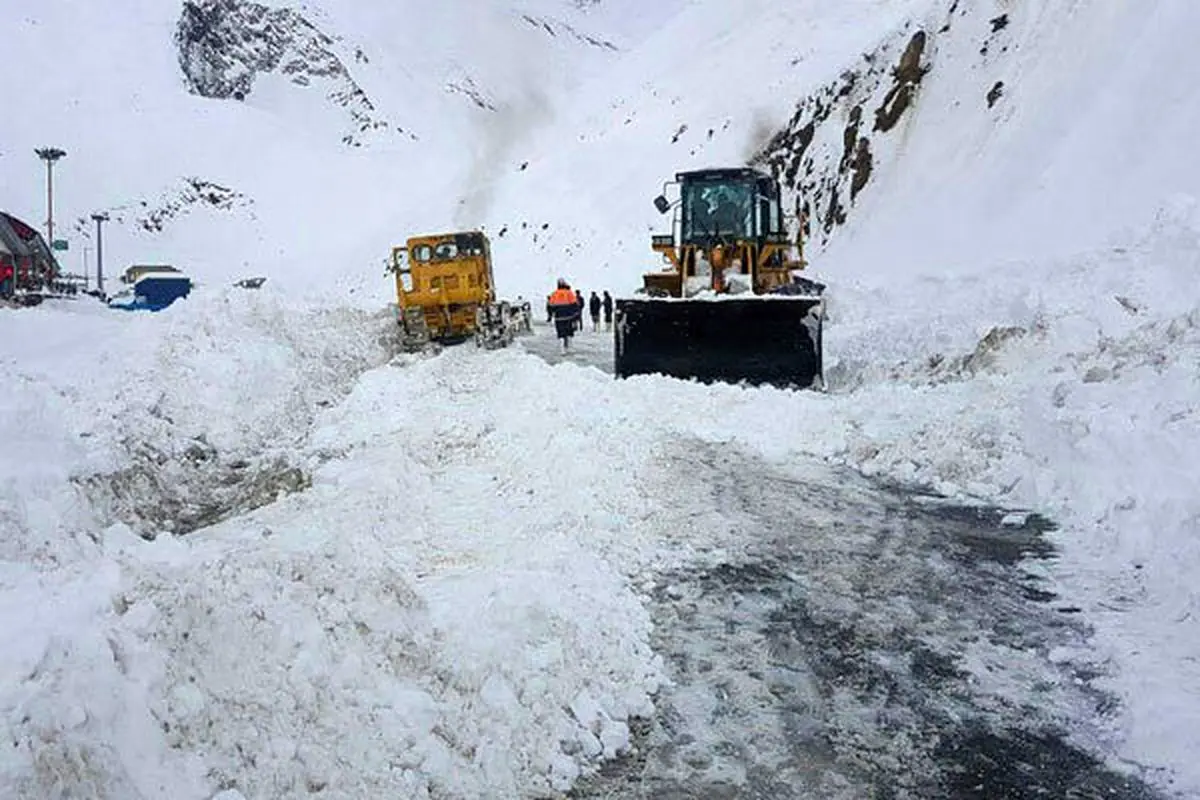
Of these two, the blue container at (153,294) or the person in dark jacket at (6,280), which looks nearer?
the person in dark jacket at (6,280)

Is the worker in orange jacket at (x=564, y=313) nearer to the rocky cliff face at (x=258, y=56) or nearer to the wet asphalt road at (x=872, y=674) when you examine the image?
the wet asphalt road at (x=872, y=674)

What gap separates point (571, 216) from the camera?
5350 centimetres

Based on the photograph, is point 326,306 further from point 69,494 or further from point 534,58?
point 534,58

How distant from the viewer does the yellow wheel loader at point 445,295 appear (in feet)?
76.8

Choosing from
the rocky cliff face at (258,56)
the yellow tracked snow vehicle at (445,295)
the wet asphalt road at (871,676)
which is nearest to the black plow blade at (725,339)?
the wet asphalt road at (871,676)

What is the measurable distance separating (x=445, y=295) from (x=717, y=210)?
28.5 feet

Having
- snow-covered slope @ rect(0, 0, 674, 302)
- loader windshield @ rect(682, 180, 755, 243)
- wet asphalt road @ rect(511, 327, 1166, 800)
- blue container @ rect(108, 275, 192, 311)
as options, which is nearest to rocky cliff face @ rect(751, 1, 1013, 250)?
loader windshield @ rect(682, 180, 755, 243)

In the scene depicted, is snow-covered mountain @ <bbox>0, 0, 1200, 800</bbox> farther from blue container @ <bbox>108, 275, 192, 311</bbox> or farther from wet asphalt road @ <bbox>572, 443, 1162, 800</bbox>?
blue container @ <bbox>108, 275, 192, 311</bbox>

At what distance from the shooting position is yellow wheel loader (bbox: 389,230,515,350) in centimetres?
2342

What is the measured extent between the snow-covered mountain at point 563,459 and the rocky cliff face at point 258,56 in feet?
263

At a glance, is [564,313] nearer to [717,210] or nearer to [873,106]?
[717,210]

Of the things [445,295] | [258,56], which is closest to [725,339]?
[445,295]

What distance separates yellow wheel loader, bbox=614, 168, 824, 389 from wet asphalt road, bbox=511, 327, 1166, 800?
6.00 metres

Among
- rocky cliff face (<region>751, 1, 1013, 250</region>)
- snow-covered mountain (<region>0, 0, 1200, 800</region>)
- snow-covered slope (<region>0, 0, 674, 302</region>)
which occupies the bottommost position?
snow-covered mountain (<region>0, 0, 1200, 800</region>)
